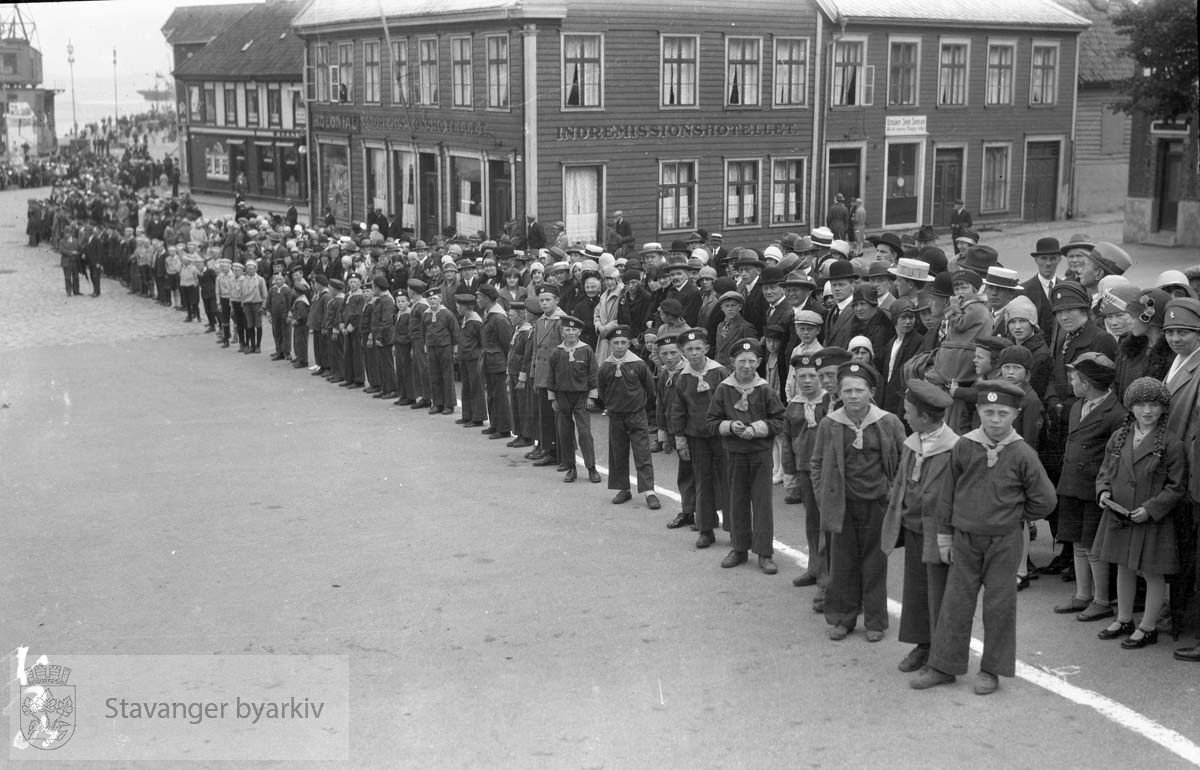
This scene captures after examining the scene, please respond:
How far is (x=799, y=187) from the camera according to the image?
35844mm

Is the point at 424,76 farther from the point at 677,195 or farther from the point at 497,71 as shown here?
the point at 677,195

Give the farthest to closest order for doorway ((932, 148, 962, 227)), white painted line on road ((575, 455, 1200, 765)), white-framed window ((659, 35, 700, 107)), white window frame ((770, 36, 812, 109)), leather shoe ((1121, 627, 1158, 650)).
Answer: doorway ((932, 148, 962, 227)) < white window frame ((770, 36, 812, 109)) < white-framed window ((659, 35, 700, 107)) < leather shoe ((1121, 627, 1158, 650)) < white painted line on road ((575, 455, 1200, 765))

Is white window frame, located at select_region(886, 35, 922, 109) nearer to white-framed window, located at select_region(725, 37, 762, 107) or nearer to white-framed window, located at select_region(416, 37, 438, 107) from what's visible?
white-framed window, located at select_region(725, 37, 762, 107)

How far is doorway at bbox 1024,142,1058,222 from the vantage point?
134 ft

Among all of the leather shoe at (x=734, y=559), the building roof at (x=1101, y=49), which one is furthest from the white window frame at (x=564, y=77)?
the leather shoe at (x=734, y=559)

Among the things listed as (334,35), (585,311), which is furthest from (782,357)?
(334,35)

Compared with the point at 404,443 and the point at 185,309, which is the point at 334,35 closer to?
the point at 185,309

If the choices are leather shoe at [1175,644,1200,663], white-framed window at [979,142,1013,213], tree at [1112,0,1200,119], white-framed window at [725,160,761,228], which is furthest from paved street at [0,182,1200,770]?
white-framed window at [979,142,1013,213]

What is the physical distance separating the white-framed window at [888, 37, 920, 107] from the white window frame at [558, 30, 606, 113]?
9369 millimetres

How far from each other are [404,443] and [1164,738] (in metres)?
10.7

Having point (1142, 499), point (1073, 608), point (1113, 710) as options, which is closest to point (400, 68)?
point (1073, 608)

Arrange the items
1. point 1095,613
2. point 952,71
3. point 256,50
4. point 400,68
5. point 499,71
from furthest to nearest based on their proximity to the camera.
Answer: point 256,50 → point 952,71 → point 400,68 → point 499,71 → point 1095,613

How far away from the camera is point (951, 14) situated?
3725 cm

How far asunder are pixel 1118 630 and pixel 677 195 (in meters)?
25.8
